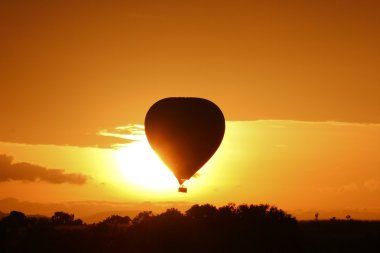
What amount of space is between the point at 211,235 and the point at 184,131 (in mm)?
10893

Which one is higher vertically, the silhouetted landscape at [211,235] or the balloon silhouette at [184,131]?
the balloon silhouette at [184,131]

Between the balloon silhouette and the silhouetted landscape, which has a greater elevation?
the balloon silhouette

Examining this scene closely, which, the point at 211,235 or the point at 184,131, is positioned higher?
the point at 184,131

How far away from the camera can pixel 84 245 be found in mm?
90562

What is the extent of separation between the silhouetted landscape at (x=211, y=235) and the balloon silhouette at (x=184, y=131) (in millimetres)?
6460

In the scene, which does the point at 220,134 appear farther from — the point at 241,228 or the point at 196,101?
the point at 241,228

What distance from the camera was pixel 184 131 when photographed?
76.0 metres

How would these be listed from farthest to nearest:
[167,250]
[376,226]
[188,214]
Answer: [376,226] < [188,214] < [167,250]

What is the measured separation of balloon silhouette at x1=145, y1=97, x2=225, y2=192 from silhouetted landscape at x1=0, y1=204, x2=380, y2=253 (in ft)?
21.2

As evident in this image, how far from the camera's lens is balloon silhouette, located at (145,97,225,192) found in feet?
247

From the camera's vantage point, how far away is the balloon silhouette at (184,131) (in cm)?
7525

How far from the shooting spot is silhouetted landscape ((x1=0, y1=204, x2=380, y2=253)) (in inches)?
2918

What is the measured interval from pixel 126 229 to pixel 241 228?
16.7 m

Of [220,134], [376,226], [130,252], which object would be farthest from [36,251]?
[376,226]
